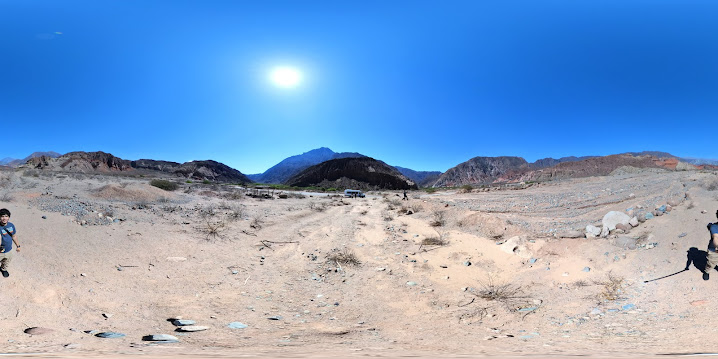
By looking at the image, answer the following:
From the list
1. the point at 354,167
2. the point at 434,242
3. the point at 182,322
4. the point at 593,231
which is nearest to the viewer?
the point at 182,322

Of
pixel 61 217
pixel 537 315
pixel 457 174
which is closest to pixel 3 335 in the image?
pixel 61 217

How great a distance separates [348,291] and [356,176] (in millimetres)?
90464

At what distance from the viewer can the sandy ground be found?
399 centimetres

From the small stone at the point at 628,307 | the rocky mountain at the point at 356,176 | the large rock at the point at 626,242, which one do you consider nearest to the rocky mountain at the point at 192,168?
the rocky mountain at the point at 356,176

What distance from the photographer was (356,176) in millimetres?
97188

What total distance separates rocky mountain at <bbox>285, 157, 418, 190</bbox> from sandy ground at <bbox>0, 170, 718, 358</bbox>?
8195cm

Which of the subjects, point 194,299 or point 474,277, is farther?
point 474,277

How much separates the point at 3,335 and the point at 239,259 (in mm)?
4950

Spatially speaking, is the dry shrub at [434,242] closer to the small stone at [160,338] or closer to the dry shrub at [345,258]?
the dry shrub at [345,258]

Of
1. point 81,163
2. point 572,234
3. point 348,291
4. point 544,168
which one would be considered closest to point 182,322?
point 348,291

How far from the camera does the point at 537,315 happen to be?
5148mm

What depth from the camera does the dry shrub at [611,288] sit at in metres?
5.47

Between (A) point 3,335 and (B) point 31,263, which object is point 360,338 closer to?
(A) point 3,335

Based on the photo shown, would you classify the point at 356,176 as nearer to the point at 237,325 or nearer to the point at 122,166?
the point at 237,325
